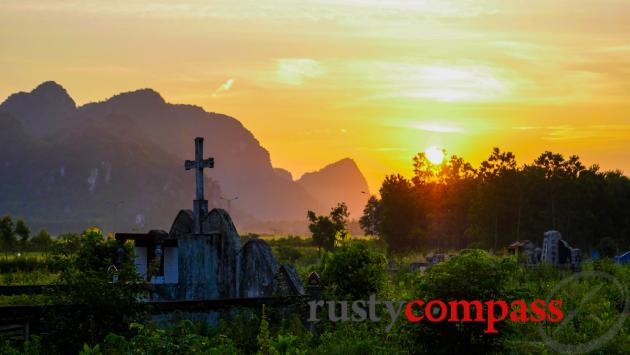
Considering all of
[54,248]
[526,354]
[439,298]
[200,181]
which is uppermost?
[200,181]

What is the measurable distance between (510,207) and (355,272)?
2400 inches

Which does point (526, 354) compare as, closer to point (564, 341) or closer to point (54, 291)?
point (564, 341)

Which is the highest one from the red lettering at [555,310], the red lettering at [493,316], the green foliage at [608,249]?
the green foliage at [608,249]

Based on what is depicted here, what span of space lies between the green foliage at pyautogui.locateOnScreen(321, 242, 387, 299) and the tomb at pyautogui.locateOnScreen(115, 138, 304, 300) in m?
1.31

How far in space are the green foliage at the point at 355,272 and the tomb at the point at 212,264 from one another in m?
1.31

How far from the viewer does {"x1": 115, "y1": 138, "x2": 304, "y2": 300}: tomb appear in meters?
19.2

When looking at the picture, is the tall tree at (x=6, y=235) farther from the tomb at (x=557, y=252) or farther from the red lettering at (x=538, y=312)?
the red lettering at (x=538, y=312)

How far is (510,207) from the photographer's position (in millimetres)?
77812

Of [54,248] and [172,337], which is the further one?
[54,248]

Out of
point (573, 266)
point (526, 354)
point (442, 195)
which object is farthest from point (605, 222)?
point (526, 354)

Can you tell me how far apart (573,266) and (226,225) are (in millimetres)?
18611

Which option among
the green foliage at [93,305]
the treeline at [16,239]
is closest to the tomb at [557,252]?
the green foliage at [93,305]

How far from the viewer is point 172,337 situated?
13.4 meters

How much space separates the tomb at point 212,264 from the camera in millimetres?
19203
